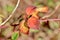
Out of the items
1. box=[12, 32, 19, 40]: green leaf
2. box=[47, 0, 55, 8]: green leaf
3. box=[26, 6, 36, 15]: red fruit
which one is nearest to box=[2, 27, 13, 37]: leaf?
box=[12, 32, 19, 40]: green leaf

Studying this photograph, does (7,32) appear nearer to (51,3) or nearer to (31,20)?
(31,20)

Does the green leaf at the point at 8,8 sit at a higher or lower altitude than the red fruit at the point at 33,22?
higher

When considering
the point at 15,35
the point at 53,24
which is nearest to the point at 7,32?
the point at 15,35

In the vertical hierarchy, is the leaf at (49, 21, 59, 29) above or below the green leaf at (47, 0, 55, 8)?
below

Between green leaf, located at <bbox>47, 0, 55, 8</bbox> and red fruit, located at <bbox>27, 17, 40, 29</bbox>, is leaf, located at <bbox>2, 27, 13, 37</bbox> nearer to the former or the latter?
red fruit, located at <bbox>27, 17, 40, 29</bbox>

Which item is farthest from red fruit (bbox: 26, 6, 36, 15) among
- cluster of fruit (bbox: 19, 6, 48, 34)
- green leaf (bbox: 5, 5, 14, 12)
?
green leaf (bbox: 5, 5, 14, 12)

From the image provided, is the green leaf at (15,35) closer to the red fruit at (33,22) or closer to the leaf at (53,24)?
the red fruit at (33,22)

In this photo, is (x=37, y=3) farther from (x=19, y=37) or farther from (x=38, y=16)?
(x=19, y=37)

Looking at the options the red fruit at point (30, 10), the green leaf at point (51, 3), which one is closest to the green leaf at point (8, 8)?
the red fruit at point (30, 10)

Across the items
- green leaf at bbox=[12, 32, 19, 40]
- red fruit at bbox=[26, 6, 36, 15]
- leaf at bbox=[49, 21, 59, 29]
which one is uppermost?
red fruit at bbox=[26, 6, 36, 15]
